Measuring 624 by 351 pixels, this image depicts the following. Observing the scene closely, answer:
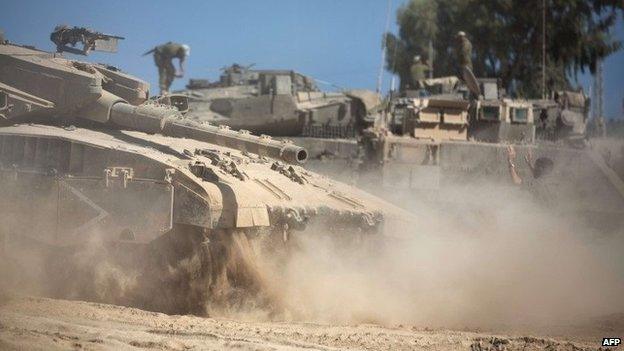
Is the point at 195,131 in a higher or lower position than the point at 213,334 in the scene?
higher

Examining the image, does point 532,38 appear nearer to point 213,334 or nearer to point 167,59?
point 167,59

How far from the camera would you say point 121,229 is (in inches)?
364

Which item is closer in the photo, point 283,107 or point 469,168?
point 469,168

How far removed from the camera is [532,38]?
141 ft

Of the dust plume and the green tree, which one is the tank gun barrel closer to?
the dust plume

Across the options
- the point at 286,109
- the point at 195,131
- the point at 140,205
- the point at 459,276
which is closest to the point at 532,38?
the point at 286,109

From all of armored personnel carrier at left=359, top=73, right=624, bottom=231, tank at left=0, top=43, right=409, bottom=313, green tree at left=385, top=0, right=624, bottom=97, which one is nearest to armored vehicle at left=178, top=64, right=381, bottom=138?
armored personnel carrier at left=359, top=73, right=624, bottom=231

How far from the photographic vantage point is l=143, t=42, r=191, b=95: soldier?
49.3ft

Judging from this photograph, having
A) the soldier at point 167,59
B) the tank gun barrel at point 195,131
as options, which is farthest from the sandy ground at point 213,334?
the soldier at point 167,59

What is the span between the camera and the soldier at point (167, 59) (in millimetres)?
15031

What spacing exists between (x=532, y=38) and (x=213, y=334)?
124ft

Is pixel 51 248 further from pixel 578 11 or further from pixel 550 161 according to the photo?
pixel 578 11

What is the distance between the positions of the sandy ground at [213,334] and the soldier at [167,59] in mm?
6584

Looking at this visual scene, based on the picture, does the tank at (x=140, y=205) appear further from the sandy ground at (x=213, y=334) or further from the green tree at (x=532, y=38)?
the green tree at (x=532, y=38)
